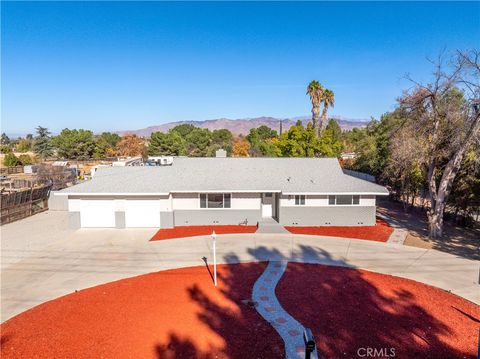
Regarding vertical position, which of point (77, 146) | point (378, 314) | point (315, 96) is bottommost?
point (378, 314)

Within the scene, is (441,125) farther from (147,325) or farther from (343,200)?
(147,325)

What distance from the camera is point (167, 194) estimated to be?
20266 millimetres

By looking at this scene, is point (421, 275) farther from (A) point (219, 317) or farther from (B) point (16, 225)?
(B) point (16, 225)

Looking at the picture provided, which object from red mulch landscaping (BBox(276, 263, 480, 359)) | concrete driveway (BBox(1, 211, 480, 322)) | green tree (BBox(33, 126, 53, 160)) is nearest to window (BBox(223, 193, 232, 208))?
concrete driveway (BBox(1, 211, 480, 322))

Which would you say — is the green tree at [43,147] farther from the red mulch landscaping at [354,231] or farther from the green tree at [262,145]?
the red mulch landscaping at [354,231]

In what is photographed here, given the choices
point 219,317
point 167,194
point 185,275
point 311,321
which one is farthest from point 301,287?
point 167,194

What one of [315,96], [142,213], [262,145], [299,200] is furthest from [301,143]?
[262,145]

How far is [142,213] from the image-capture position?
2094 centimetres

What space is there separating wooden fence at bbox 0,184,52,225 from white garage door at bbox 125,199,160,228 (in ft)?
28.7

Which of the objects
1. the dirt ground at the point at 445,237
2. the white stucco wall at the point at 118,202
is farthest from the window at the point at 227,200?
the dirt ground at the point at 445,237

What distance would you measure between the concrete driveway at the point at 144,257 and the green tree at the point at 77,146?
48.5 m

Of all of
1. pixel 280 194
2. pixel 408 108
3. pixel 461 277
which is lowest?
pixel 461 277

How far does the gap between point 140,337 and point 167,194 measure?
11.9 meters

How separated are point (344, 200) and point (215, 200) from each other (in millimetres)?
8665
